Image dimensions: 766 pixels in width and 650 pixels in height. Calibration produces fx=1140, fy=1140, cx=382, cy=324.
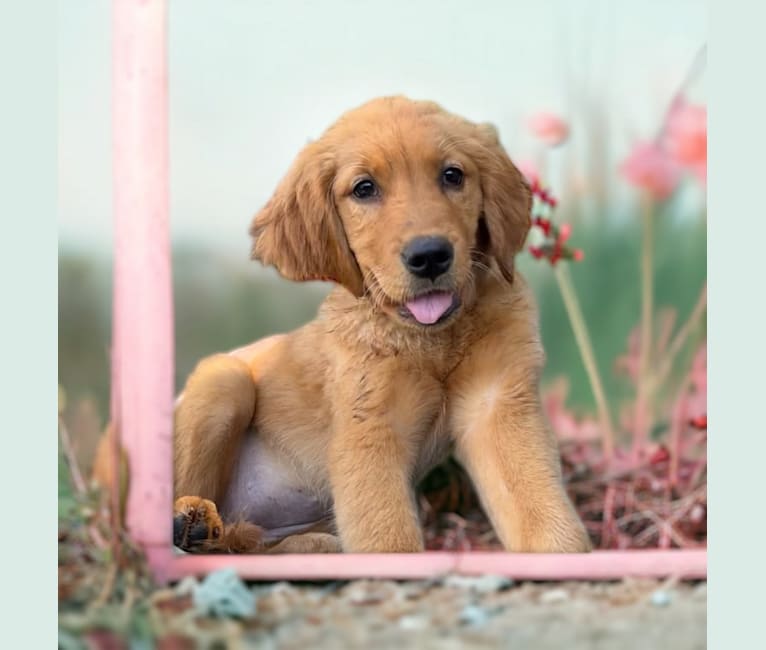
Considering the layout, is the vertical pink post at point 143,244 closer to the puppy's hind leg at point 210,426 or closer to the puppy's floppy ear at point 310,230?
the puppy's floppy ear at point 310,230

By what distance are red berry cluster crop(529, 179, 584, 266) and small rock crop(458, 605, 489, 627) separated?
202cm

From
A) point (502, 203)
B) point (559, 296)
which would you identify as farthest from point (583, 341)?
point (502, 203)

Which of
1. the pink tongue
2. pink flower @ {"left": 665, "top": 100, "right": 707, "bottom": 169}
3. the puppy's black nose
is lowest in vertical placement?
the pink tongue

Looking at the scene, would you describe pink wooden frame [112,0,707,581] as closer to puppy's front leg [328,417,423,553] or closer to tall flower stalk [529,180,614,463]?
puppy's front leg [328,417,423,553]

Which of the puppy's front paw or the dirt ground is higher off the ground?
the puppy's front paw

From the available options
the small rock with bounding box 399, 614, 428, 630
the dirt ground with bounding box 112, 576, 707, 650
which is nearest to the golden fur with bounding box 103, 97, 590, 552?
the dirt ground with bounding box 112, 576, 707, 650

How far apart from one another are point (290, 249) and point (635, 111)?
156cm

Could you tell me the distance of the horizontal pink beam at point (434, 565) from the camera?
9.62 feet

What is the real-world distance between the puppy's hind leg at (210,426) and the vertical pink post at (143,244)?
2.29 feet

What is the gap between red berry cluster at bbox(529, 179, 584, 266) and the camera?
448cm

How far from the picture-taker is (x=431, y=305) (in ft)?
10.9

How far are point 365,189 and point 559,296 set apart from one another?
61.3 inches

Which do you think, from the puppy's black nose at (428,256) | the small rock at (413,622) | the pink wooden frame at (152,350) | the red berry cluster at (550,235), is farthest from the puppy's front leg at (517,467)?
the red berry cluster at (550,235)

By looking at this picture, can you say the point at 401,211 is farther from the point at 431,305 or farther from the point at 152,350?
the point at 152,350
